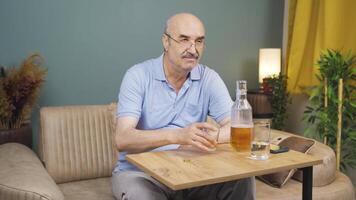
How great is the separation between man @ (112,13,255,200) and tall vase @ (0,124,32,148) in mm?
813

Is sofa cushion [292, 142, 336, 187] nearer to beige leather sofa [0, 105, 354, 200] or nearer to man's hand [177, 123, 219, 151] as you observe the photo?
beige leather sofa [0, 105, 354, 200]

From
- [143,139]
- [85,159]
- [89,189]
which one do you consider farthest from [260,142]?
[85,159]

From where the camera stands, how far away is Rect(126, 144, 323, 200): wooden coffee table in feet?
3.55

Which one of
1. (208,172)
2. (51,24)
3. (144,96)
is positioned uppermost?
(51,24)

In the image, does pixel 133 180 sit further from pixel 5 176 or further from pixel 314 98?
pixel 314 98

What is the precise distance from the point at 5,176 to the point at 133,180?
1.64 ft

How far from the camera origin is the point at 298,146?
1979 millimetres

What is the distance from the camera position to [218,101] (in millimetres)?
1766

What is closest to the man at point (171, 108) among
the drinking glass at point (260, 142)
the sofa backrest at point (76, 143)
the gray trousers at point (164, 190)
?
the gray trousers at point (164, 190)

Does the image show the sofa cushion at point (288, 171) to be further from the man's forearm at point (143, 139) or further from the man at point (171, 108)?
the man's forearm at point (143, 139)

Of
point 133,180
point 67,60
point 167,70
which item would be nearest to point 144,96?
point 167,70

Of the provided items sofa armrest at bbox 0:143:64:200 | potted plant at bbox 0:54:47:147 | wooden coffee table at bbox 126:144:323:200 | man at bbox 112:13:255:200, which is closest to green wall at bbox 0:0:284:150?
potted plant at bbox 0:54:47:147

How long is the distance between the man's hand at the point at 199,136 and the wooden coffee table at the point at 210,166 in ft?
0.13

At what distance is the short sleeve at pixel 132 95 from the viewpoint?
1.57 meters
